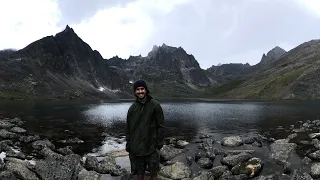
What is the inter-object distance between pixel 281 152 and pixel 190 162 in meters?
9.96

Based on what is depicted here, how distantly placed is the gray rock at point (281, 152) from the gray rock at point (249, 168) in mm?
4568

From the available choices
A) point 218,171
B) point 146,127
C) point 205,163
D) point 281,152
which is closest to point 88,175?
point 218,171

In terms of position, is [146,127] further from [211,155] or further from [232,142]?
[232,142]

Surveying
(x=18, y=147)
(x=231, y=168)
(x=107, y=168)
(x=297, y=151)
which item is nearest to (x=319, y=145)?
(x=297, y=151)

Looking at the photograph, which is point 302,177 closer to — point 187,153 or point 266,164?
point 266,164

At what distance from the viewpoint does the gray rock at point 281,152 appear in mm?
31438

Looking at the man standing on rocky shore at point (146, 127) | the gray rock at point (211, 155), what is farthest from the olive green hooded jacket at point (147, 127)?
the gray rock at point (211, 155)

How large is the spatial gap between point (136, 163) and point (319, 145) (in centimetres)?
2973

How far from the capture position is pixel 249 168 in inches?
1036

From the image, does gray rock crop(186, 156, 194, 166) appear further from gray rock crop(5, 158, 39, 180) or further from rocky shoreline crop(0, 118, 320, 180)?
gray rock crop(5, 158, 39, 180)

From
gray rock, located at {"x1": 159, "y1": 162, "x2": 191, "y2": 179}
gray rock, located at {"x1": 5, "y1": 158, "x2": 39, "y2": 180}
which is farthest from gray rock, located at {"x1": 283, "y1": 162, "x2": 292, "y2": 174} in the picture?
gray rock, located at {"x1": 5, "y1": 158, "x2": 39, "y2": 180}

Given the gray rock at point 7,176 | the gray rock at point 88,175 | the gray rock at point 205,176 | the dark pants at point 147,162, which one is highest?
the dark pants at point 147,162

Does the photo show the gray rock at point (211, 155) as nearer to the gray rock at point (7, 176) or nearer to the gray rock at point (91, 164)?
the gray rock at point (91, 164)

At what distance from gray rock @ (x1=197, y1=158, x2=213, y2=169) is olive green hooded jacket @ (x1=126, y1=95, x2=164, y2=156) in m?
17.2
